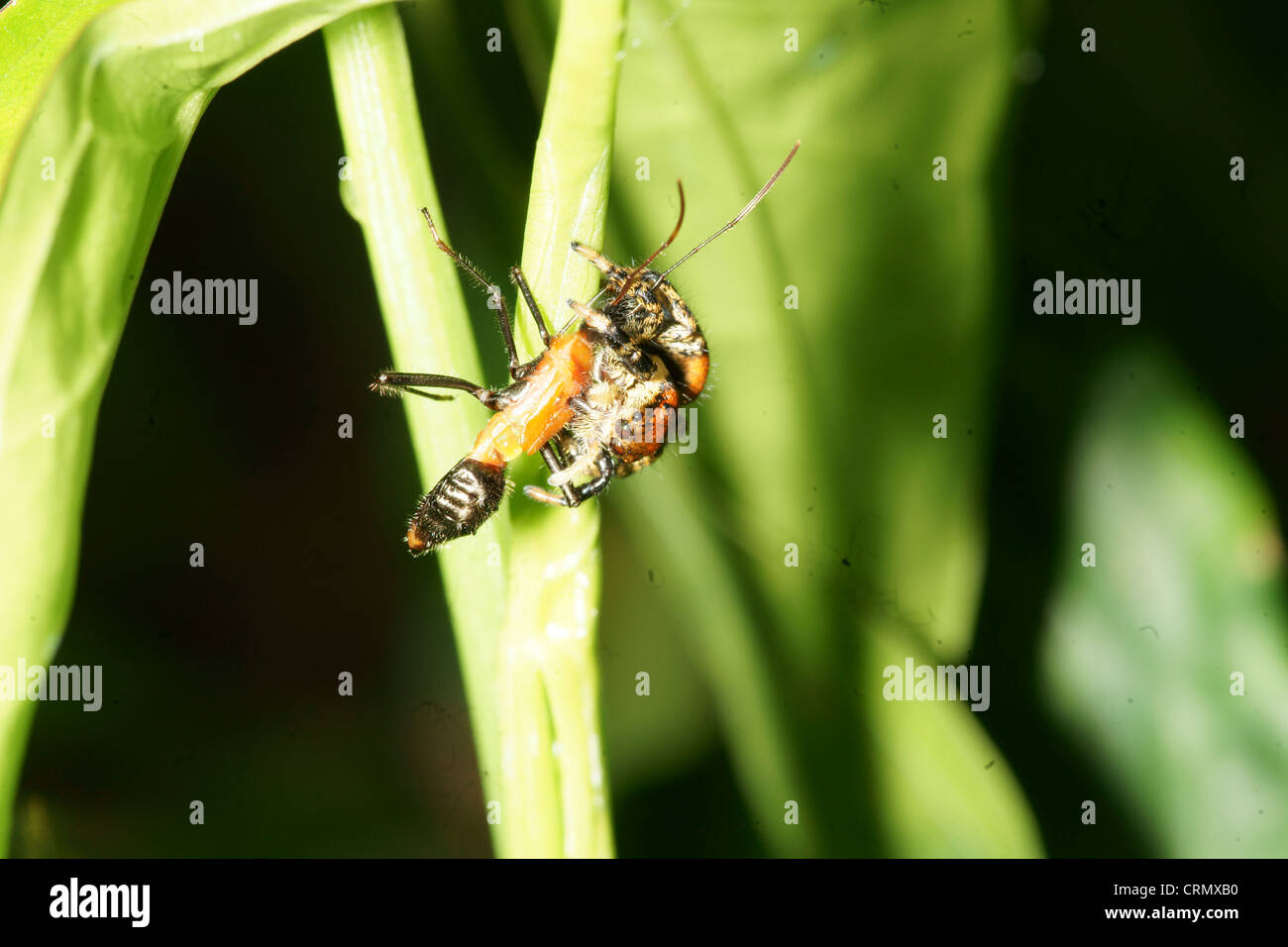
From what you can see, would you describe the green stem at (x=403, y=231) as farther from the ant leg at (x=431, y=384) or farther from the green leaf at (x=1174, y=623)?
the green leaf at (x=1174, y=623)

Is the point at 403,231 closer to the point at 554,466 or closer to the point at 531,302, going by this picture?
the point at 531,302

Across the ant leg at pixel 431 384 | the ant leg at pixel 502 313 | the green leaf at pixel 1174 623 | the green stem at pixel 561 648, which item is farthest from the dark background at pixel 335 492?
the green stem at pixel 561 648

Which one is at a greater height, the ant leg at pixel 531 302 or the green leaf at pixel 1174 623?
the ant leg at pixel 531 302

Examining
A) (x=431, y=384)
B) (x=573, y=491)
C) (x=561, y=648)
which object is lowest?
(x=561, y=648)

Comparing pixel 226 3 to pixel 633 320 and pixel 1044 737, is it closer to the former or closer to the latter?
pixel 633 320

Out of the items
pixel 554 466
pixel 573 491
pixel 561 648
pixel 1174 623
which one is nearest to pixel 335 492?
pixel 554 466

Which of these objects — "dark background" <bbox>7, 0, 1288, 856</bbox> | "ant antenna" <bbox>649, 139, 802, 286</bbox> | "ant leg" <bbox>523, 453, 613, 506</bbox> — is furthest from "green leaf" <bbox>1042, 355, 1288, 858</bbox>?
"ant leg" <bbox>523, 453, 613, 506</bbox>
